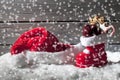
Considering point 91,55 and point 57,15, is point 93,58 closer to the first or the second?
point 91,55

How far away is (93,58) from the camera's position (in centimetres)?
121

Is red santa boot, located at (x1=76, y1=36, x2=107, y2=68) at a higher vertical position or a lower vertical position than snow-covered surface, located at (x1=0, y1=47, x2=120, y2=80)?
higher

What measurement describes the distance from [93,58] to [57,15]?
1.25ft

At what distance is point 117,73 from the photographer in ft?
3.72

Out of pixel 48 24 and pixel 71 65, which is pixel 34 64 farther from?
pixel 48 24

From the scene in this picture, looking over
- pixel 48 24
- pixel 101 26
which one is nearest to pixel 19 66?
pixel 101 26

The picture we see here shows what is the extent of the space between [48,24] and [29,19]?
3.1 inches

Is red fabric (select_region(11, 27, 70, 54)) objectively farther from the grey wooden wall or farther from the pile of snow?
the grey wooden wall

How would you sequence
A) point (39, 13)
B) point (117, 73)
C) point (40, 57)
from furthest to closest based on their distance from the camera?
point (39, 13)
point (40, 57)
point (117, 73)

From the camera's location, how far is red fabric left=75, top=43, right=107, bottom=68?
120 centimetres

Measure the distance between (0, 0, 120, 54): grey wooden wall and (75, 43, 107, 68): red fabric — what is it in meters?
0.32

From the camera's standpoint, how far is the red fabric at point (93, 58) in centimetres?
120

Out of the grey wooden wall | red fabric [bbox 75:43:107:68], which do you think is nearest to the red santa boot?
red fabric [bbox 75:43:107:68]

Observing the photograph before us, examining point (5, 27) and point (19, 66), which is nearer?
point (19, 66)
